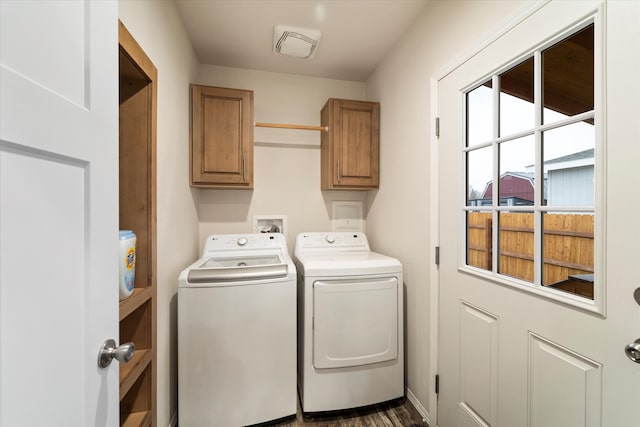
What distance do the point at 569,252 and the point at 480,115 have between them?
73 centimetres

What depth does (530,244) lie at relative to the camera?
3.51 ft

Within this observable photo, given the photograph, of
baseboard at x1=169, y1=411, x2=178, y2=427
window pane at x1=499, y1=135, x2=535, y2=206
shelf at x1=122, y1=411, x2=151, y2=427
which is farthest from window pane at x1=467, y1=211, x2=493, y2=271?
baseboard at x1=169, y1=411, x2=178, y2=427

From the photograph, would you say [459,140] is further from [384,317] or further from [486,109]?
[384,317]

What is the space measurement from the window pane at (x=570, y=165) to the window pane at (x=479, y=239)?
0.99 feet

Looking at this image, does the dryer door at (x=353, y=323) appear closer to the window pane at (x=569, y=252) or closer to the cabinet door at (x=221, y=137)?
the window pane at (x=569, y=252)

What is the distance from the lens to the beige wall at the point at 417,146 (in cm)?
142

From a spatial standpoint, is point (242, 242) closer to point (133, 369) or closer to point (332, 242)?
point (332, 242)

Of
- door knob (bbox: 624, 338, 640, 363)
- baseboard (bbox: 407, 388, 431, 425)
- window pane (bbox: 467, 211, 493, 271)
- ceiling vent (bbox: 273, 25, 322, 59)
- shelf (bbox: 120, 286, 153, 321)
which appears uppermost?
ceiling vent (bbox: 273, 25, 322, 59)

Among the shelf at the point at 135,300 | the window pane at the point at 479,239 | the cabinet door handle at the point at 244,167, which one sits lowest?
the shelf at the point at 135,300

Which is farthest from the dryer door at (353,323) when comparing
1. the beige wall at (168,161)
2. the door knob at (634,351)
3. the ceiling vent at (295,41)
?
the ceiling vent at (295,41)

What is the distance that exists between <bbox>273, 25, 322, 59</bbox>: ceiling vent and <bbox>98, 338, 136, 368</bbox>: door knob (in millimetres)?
1970

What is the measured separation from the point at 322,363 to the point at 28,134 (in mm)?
1703

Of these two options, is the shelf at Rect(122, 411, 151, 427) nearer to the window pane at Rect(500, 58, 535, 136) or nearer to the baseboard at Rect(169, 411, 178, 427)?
the baseboard at Rect(169, 411, 178, 427)

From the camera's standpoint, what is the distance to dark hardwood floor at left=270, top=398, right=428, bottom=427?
1647 millimetres
